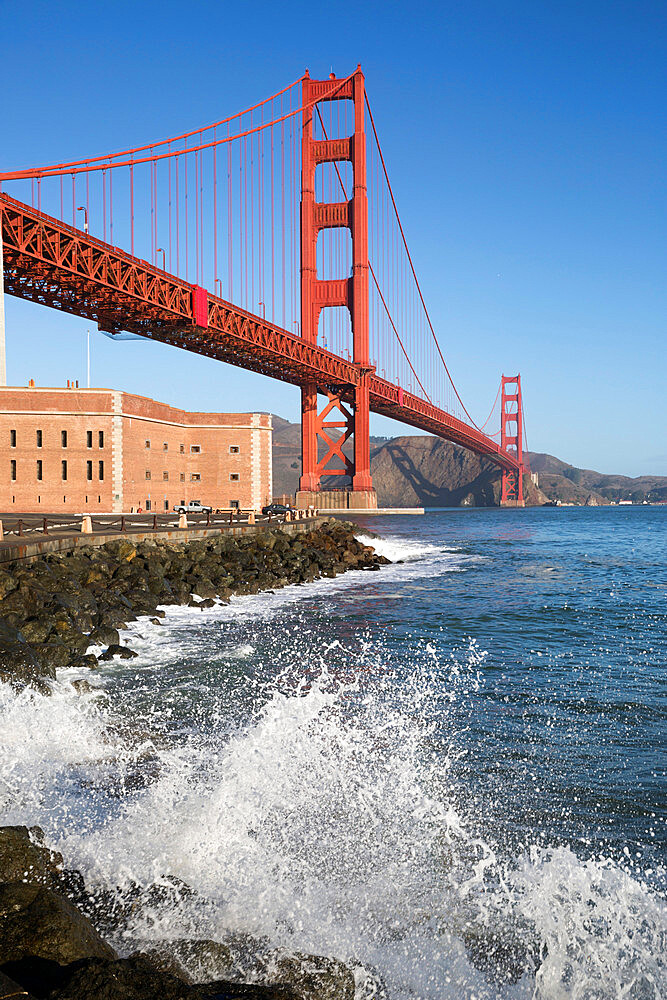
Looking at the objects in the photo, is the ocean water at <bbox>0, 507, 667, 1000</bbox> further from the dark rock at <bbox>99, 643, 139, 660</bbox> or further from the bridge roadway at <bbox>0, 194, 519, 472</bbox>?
the bridge roadway at <bbox>0, 194, 519, 472</bbox>

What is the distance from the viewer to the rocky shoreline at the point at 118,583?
11.8 m

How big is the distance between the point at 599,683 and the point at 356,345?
56.4m

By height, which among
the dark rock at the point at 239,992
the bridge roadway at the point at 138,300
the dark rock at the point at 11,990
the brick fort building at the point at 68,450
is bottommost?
the dark rock at the point at 239,992

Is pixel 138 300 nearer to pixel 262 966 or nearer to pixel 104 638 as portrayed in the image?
pixel 104 638

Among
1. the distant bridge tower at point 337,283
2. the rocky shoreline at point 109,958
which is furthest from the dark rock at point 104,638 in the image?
the distant bridge tower at point 337,283

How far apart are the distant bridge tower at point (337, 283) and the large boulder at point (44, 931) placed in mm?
60460

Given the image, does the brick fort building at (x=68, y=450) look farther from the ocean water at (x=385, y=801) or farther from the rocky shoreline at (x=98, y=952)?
the rocky shoreline at (x=98, y=952)

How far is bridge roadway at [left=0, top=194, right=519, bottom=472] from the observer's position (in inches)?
1289

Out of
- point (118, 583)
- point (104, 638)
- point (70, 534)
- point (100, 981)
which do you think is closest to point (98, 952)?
point (100, 981)

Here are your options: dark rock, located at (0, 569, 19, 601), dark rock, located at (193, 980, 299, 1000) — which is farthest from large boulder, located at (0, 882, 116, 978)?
dark rock, located at (0, 569, 19, 601)

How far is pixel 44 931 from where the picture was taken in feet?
12.3

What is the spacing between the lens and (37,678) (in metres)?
9.98

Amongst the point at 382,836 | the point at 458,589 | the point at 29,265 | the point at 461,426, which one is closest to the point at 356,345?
the point at 461,426

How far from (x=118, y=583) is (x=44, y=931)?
15.1m
